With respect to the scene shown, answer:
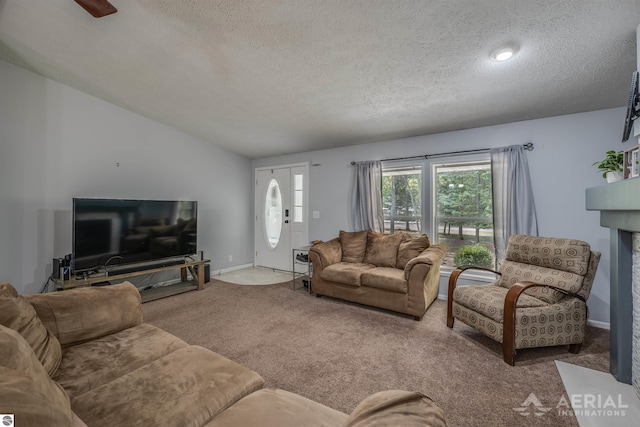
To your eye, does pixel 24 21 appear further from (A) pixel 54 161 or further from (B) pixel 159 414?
(B) pixel 159 414

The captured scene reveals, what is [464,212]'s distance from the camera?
3672mm

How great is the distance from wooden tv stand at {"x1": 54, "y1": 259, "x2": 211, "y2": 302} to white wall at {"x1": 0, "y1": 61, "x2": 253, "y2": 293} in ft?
1.86

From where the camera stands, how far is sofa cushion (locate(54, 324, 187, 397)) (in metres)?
1.25

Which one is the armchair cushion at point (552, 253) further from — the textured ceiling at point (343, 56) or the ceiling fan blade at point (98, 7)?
the ceiling fan blade at point (98, 7)

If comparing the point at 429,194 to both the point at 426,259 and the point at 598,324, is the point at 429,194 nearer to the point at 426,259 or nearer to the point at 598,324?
the point at 426,259

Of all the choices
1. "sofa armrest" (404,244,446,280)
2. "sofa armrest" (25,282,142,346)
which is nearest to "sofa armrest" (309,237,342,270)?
"sofa armrest" (404,244,446,280)

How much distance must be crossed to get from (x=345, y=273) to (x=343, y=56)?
2402 mm

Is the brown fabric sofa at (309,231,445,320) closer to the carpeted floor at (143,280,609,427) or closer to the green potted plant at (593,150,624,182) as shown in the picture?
the carpeted floor at (143,280,609,427)

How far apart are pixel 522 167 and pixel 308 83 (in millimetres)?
2654

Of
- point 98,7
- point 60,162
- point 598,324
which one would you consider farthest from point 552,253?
point 60,162

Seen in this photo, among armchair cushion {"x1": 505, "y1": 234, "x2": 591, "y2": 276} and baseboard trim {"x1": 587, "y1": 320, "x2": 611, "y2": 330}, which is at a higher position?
armchair cushion {"x1": 505, "y1": 234, "x2": 591, "y2": 276}

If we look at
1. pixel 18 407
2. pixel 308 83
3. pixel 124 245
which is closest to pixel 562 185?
pixel 308 83

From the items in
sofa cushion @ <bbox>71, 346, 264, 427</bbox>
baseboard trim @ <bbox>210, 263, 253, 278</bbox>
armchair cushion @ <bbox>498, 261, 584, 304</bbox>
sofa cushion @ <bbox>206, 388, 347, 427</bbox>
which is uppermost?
armchair cushion @ <bbox>498, 261, 584, 304</bbox>

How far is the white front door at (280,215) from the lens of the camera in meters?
5.16
